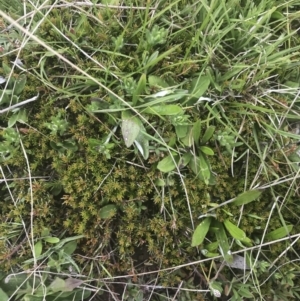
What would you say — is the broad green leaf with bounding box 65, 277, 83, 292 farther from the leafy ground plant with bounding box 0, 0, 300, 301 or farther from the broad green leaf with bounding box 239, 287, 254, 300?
the broad green leaf with bounding box 239, 287, 254, 300

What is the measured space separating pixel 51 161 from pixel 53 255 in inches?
14.4

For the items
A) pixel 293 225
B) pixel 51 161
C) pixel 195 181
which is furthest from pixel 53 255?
pixel 293 225

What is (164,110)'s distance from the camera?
155 centimetres

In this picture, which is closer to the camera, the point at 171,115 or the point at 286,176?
the point at 171,115

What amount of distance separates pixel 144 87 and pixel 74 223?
59 cm

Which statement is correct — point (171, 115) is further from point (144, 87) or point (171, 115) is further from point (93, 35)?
point (93, 35)

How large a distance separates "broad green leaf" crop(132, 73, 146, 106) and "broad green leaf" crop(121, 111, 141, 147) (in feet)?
0.21

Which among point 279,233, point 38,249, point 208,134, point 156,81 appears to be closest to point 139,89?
point 156,81

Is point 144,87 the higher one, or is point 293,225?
point 144,87

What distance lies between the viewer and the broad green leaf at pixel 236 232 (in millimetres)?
1610

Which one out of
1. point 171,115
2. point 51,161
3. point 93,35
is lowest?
point 51,161

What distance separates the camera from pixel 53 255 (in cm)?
160

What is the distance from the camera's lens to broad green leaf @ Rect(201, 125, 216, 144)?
1597 mm

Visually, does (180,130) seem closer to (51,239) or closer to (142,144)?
(142,144)
